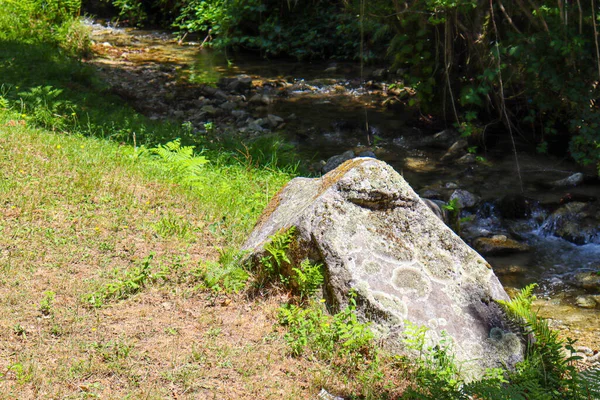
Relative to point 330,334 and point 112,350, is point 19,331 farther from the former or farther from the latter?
point 330,334

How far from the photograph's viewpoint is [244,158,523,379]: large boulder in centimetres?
416

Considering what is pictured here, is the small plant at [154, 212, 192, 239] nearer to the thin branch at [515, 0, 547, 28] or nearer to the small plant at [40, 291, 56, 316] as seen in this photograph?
the small plant at [40, 291, 56, 316]

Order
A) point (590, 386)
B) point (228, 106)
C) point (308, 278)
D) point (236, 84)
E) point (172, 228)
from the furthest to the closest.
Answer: point (236, 84) → point (228, 106) → point (172, 228) → point (308, 278) → point (590, 386)

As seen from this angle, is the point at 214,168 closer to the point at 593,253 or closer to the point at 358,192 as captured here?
the point at 358,192

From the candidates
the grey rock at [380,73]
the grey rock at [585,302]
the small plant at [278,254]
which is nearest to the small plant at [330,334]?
the small plant at [278,254]

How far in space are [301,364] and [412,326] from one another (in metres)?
0.68

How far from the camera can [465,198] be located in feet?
26.2

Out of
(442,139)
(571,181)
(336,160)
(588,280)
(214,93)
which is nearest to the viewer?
(588,280)

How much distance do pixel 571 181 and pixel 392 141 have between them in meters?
2.74

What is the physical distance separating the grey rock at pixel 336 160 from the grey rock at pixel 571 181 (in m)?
2.53

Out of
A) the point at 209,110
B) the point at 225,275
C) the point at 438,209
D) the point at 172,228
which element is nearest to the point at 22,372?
the point at 225,275

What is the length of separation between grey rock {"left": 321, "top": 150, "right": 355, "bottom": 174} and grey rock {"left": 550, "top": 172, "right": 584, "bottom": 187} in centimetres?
253

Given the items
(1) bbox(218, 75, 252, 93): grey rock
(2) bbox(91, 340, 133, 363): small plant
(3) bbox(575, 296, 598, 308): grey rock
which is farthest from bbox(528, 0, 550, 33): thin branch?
(2) bbox(91, 340, 133, 363): small plant

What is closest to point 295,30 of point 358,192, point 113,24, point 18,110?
point 113,24
